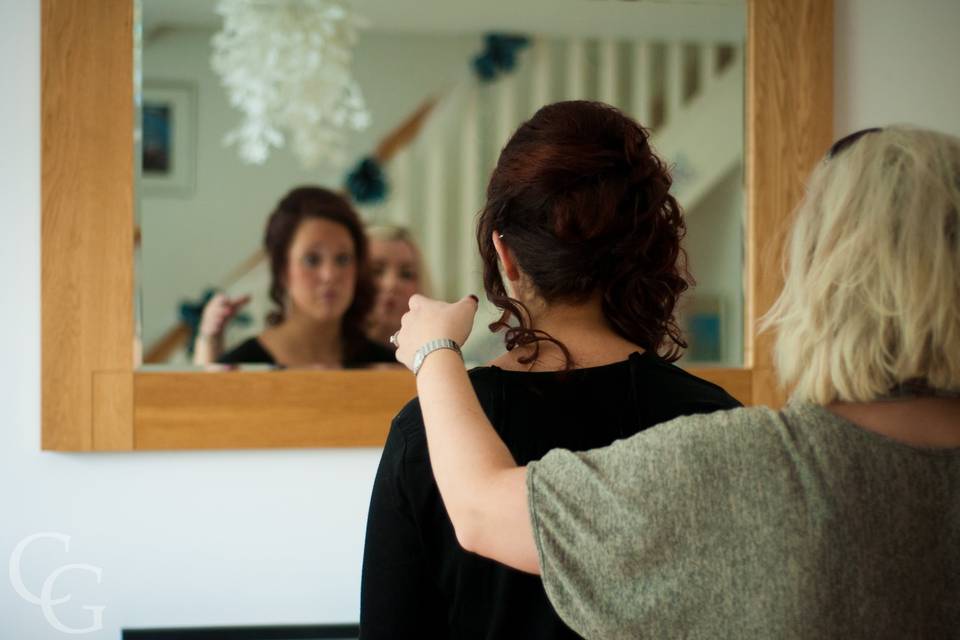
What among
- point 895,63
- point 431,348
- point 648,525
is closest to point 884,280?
point 648,525

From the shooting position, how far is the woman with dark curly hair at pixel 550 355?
89 centimetres

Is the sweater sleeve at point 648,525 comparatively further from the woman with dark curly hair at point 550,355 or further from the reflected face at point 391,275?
the reflected face at point 391,275

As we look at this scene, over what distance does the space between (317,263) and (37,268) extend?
64 cm

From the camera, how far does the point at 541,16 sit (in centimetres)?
221

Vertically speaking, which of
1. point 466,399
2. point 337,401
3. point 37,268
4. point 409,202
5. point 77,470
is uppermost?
point 409,202

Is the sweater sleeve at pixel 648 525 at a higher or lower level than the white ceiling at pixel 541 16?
lower

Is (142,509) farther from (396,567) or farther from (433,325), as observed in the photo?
(433,325)

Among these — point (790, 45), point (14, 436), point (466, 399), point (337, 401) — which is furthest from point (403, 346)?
point (790, 45)

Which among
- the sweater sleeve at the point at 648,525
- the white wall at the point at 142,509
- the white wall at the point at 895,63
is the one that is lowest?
the white wall at the point at 142,509

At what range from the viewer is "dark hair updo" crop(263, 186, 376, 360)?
7.01ft

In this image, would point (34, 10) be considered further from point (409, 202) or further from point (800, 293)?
→ point (800, 293)

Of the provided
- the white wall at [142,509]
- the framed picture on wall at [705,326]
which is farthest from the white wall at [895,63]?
the white wall at [142,509]

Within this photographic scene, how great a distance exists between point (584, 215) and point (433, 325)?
0.19 m

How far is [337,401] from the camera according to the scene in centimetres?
213
